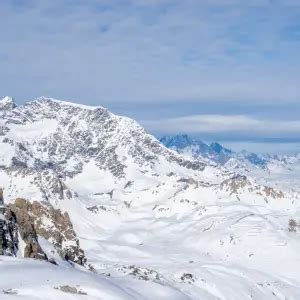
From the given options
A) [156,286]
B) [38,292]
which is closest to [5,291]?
[38,292]

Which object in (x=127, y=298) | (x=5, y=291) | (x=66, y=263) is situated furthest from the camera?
(x=66, y=263)

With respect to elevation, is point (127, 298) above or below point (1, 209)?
below

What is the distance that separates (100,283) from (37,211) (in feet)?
383

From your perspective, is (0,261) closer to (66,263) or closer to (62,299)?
(62,299)

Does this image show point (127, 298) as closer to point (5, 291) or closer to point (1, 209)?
point (5, 291)

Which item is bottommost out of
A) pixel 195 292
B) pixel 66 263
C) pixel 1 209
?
pixel 195 292

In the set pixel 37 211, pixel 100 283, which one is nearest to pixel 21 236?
pixel 100 283

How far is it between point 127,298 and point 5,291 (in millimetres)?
14020

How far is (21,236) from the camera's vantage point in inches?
4481

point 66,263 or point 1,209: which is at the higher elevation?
Result: point 1,209

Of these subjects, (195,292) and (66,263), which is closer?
(66,263)

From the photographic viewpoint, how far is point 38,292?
5978cm

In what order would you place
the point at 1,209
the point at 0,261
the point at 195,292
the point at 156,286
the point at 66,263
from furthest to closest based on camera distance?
the point at 195,292, the point at 66,263, the point at 1,209, the point at 156,286, the point at 0,261

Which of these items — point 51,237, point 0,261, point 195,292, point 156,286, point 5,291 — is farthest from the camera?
point 195,292
